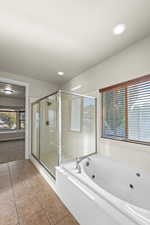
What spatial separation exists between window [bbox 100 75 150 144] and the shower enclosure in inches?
14.3

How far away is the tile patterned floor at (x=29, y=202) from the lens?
1358 millimetres

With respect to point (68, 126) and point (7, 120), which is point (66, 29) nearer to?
point (68, 126)

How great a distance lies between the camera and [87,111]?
2.84 m

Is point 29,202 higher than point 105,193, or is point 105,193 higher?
point 105,193

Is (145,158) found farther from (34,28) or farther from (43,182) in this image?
(34,28)

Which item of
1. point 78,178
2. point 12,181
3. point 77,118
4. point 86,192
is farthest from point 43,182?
point 77,118

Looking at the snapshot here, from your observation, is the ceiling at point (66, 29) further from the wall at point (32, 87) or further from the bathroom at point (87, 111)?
the wall at point (32, 87)

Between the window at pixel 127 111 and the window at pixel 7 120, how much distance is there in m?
6.08

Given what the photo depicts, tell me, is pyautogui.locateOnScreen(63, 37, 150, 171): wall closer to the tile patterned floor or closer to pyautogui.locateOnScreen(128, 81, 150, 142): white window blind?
pyautogui.locateOnScreen(128, 81, 150, 142): white window blind

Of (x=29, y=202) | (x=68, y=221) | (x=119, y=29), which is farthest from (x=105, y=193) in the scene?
(x=119, y=29)

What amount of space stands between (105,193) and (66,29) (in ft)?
7.07

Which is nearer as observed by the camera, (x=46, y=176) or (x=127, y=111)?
(x=127, y=111)

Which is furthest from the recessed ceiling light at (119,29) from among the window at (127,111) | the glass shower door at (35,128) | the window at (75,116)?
the glass shower door at (35,128)

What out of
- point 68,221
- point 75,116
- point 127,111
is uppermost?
point 127,111
